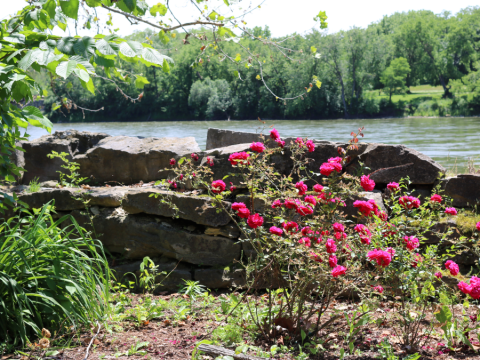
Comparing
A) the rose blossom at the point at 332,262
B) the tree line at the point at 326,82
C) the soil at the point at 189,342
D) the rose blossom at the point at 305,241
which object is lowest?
the soil at the point at 189,342

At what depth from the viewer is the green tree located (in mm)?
45250

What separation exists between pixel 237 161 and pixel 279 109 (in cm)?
3905

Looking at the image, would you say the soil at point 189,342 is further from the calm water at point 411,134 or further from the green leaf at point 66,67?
the calm water at point 411,134

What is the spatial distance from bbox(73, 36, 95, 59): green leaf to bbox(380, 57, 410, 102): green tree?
4579 cm

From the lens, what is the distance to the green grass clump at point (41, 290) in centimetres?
244

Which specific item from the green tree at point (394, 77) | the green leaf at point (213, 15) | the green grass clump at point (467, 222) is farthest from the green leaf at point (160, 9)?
the green tree at point (394, 77)

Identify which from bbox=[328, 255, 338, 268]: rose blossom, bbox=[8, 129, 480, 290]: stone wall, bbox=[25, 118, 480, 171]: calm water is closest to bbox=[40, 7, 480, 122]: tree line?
bbox=[25, 118, 480, 171]: calm water

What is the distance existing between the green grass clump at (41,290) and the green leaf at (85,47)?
55.8 inches

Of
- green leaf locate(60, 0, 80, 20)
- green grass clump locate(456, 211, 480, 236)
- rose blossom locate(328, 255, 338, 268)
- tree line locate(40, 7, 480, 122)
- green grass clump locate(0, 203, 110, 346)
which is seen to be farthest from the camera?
tree line locate(40, 7, 480, 122)

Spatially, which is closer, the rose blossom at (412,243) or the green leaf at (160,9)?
the rose blossom at (412,243)

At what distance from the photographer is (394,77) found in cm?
4547

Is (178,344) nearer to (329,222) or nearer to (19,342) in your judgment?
(19,342)

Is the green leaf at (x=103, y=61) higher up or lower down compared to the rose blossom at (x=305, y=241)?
higher up

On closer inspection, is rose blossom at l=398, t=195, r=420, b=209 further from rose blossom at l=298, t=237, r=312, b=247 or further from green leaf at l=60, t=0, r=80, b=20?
green leaf at l=60, t=0, r=80, b=20
